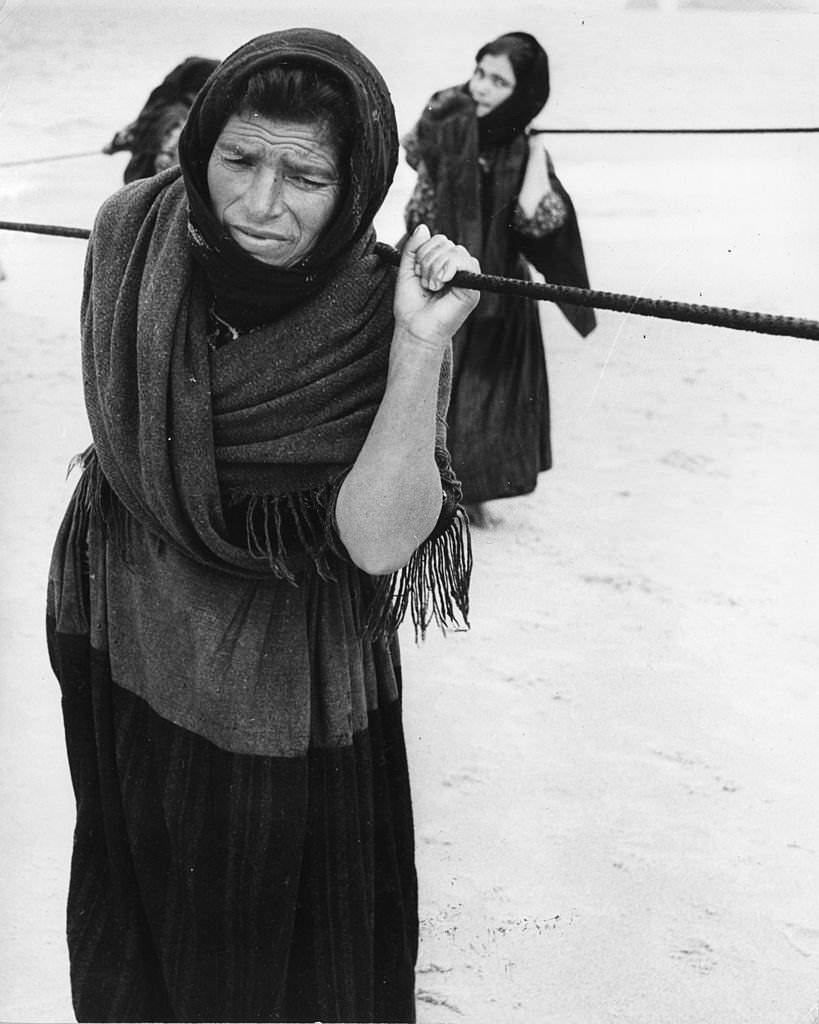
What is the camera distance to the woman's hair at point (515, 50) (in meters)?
2.37

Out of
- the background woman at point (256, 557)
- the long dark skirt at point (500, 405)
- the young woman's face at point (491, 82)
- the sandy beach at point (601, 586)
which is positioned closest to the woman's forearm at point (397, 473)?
the background woman at point (256, 557)

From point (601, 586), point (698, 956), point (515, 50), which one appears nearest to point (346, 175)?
point (698, 956)

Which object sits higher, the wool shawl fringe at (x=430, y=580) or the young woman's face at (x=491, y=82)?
the young woman's face at (x=491, y=82)

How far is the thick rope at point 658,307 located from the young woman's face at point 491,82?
1.58 metres

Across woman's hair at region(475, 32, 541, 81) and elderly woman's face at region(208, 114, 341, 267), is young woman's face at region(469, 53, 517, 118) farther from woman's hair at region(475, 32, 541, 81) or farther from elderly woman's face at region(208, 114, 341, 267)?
elderly woman's face at region(208, 114, 341, 267)

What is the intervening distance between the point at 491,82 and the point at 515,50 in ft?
0.56

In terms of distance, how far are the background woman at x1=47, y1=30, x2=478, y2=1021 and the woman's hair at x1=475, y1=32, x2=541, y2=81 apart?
1324mm

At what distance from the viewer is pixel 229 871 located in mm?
1396

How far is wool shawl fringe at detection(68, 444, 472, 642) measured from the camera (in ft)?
4.00

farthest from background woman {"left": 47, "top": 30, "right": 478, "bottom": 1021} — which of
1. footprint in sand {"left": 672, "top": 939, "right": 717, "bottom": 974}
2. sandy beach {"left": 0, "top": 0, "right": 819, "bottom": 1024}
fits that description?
footprint in sand {"left": 672, "top": 939, "right": 717, "bottom": 974}

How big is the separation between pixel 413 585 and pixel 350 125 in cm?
47

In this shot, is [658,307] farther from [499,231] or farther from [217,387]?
[499,231]

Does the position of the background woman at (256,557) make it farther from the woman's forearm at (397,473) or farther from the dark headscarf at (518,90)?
the dark headscarf at (518,90)

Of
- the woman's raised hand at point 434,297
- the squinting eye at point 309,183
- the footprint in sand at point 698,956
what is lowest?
the footprint in sand at point 698,956
